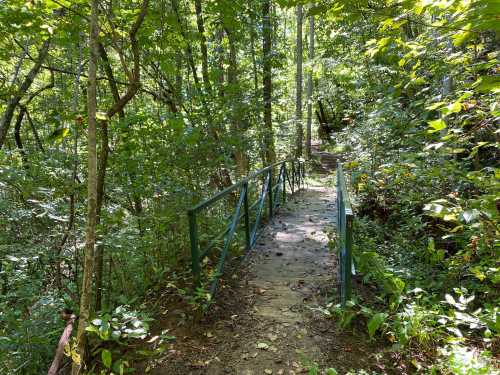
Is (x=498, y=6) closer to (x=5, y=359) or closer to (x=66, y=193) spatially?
(x=66, y=193)

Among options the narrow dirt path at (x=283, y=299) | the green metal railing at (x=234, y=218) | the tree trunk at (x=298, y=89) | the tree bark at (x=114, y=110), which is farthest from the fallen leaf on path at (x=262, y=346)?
the tree trunk at (x=298, y=89)

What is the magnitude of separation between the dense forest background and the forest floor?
276 mm

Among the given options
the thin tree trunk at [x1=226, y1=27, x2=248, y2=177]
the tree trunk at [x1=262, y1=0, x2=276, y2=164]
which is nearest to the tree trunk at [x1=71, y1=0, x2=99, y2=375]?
the thin tree trunk at [x1=226, y1=27, x2=248, y2=177]

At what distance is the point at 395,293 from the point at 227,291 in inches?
71.9

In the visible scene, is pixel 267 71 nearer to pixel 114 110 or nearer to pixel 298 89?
pixel 298 89

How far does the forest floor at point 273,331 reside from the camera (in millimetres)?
2771

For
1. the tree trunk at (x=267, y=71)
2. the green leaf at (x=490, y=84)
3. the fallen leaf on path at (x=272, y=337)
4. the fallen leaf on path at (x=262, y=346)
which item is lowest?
the fallen leaf on path at (x=262, y=346)

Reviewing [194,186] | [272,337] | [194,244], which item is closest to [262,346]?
[272,337]

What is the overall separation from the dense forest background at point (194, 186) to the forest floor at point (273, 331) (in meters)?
0.28

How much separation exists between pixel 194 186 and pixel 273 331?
8.90ft

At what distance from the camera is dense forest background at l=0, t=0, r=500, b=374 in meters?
2.55

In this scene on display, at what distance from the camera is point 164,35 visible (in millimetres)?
5469

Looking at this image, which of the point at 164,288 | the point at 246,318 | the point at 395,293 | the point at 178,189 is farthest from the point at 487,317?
the point at 178,189

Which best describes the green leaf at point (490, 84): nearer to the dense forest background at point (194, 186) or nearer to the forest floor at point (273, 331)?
the dense forest background at point (194, 186)
